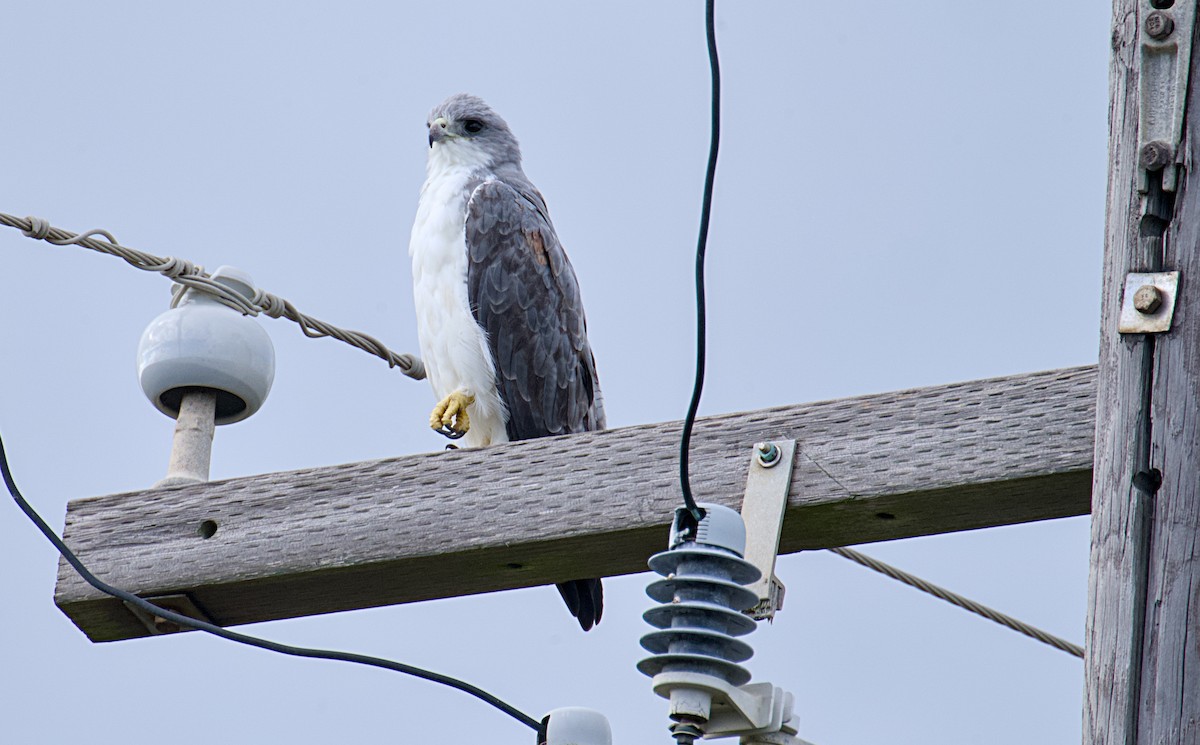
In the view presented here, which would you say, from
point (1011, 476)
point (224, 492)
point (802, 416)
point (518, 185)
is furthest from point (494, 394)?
point (1011, 476)

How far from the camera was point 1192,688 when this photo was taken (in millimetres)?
2184

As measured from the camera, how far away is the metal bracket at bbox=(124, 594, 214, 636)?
3490 millimetres

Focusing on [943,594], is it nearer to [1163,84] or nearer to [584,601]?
[584,601]

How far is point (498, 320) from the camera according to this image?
5.36 meters

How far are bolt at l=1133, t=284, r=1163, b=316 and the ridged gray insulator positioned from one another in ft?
2.25

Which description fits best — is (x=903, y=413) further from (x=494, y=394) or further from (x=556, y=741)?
(x=494, y=394)

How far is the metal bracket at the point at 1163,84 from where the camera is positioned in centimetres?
242

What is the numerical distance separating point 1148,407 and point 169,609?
7.04ft

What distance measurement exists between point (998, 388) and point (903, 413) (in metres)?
0.18

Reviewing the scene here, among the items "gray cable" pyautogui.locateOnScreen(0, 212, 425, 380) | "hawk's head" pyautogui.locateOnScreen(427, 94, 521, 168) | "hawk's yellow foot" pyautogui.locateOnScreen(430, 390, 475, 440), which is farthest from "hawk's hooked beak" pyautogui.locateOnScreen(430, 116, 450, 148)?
"gray cable" pyautogui.locateOnScreen(0, 212, 425, 380)

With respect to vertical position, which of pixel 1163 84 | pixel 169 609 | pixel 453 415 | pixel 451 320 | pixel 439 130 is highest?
pixel 439 130

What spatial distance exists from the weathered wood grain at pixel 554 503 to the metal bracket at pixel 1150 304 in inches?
20.7

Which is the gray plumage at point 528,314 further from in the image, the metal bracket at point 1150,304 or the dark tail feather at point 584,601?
the metal bracket at point 1150,304

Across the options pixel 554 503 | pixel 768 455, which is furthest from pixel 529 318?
pixel 768 455
